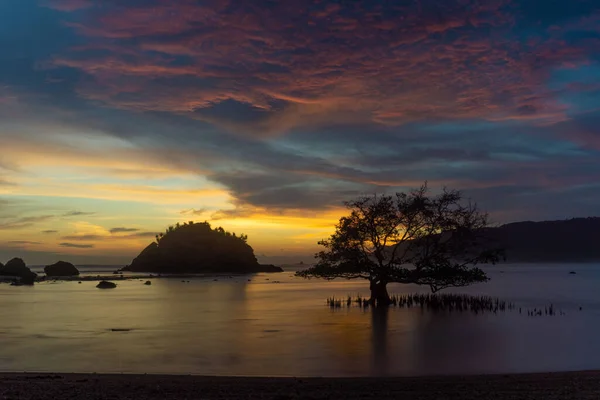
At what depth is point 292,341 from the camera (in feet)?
99.1

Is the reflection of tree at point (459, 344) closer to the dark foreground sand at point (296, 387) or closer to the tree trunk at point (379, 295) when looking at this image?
the dark foreground sand at point (296, 387)

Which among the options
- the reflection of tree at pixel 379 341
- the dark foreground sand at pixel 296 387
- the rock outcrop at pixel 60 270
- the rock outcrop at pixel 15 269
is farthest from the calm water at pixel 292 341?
the rock outcrop at pixel 60 270

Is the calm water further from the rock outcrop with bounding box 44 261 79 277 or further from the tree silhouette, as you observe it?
the rock outcrop with bounding box 44 261 79 277

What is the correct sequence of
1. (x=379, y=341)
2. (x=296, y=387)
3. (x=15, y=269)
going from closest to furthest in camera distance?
(x=296, y=387) < (x=379, y=341) < (x=15, y=269)

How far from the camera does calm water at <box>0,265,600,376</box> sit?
22.6m

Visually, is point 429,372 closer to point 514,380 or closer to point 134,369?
point 514,380

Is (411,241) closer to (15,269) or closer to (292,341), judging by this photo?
(292,341)

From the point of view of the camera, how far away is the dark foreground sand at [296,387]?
1436 cm

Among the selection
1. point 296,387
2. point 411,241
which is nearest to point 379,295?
point 411,241

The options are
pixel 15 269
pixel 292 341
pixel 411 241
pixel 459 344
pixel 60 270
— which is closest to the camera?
pixel 459 344

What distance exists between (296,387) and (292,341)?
558 inches

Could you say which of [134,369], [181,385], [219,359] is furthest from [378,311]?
[181,385]

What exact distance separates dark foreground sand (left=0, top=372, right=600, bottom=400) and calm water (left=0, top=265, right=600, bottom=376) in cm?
328

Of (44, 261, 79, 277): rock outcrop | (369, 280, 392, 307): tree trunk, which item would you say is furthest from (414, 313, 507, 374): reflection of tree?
(44, 261, 79, 277): rock outcrop
